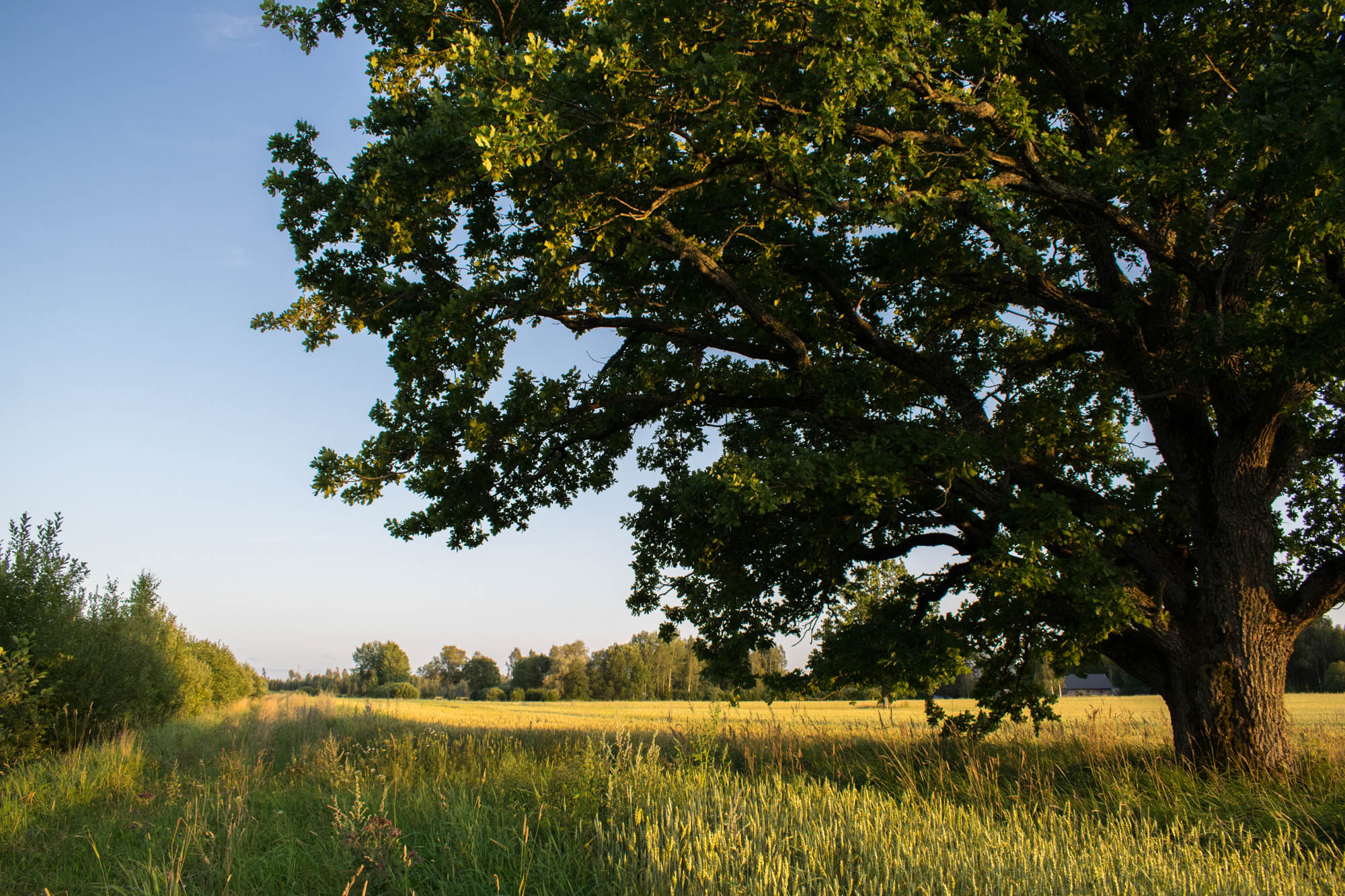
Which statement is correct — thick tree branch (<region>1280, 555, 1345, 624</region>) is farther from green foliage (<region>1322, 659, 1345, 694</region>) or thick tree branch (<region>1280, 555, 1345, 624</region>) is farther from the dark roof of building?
the dark roof of building

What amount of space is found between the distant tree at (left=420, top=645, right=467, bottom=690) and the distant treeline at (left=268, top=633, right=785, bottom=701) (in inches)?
13.0

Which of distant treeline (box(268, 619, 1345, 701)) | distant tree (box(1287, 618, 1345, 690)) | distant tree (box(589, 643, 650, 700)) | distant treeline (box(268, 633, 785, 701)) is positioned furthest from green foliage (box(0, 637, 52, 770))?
distant tree (box(1287, 618, 1345, 690))

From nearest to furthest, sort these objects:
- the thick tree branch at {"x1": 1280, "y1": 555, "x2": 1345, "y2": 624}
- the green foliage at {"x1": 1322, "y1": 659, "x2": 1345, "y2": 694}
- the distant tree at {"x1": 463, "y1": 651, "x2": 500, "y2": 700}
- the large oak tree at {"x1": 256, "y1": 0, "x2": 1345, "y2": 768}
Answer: the large oak tree at {"x1": 256, "y1": 0, "x2": 1345, "y2": 768}, the thick tree branch at {"x1": 1280, "y1": 555, "x2": 1345, "y2": 624}, the green foliage at {"x1": 1322, "y1": 659, "x2": 1345, "y2": 694}, the distant tree at {"x1": 463, "y1": 651, "x2": 500, "y2": 700}

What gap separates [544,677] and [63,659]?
314ft

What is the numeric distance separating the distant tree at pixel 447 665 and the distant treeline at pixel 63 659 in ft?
411

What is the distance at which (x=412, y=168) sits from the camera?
753 cm

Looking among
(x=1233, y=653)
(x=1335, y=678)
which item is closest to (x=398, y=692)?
(x=1233, y=653)

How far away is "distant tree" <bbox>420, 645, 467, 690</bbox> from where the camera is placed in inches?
5512

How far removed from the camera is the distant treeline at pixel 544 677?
87812 mm

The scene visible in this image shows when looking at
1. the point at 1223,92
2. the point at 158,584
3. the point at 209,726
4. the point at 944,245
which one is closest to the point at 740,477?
the point at 944,245

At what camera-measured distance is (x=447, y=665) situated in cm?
14462

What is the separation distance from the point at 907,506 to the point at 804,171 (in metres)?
6.02

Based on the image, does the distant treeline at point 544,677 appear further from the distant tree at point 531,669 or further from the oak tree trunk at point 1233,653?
the oak tree trunk at point 1233,653

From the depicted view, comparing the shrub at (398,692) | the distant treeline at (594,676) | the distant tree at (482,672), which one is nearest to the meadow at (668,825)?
the distant treeline at (594,676)
